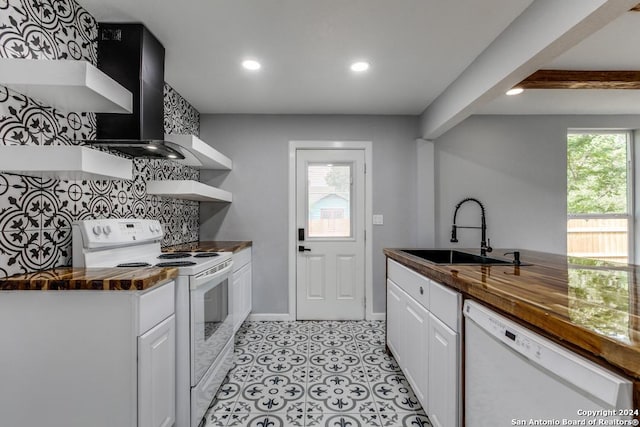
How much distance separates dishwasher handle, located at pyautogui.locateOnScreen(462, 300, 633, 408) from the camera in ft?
2.11

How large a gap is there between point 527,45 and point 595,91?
77.2 inches

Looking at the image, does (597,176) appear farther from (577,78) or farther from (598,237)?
(577,78)

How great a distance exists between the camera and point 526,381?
0.94m

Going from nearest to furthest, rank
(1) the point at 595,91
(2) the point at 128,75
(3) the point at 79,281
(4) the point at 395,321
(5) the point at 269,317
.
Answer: (3) the point at 79,281 < (2) the point at 128,75 < (4) the point at 395,321 < (1) the point at 595,91 < (5) the point at 269,317

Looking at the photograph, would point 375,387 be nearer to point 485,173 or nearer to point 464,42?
point 464,42

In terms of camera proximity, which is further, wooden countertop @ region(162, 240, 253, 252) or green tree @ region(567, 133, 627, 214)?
green tree @ region(567, 133, 627, 214)

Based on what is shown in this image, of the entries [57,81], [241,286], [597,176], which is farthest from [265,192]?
[597,176]

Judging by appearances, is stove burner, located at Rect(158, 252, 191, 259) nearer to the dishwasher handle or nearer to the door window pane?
the door window pane

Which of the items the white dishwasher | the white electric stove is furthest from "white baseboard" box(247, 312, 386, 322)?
the white dishwasher

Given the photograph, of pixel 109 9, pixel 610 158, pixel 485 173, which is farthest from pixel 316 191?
pixel 610 158

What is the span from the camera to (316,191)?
138 inches

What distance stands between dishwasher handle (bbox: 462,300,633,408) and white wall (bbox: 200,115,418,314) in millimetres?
2406

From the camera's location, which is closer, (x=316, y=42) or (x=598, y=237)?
(x=316, y=42)

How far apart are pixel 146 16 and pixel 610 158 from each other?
499 cm
